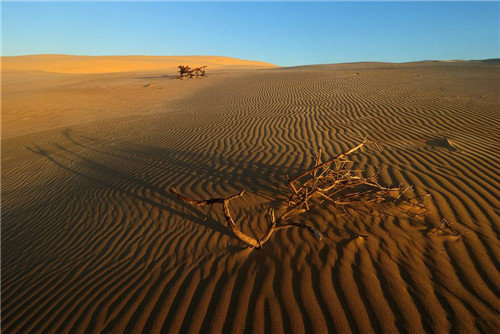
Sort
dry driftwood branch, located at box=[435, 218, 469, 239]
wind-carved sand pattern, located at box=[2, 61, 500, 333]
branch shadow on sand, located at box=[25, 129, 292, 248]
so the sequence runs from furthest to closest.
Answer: branch shadow on sand, located at box=[25, 129, 292, 248] → dry driftwood branch, located at box=[435, 218, 469, 239] → wind-carved sand pattern, located at box=[2, 61, 500, 333]

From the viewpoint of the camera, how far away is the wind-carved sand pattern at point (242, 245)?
2.59m

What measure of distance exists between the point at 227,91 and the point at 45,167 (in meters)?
12.0

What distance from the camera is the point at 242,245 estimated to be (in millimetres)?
3479

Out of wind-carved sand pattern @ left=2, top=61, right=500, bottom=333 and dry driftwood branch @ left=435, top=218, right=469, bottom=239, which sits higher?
dry driftwood branch @ left=435, top=218, right=469, bottom=239

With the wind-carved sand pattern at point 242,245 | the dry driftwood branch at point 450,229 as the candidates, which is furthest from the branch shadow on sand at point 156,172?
the dry driftwood branch at point 450,229

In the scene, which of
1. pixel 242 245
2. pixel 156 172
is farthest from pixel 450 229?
pixel 156 172

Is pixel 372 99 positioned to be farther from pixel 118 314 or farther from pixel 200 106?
pixel 118 314

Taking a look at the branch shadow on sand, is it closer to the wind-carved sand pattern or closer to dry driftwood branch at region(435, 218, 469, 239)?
the wind-carved sand pattern

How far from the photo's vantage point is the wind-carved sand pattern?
2592mm

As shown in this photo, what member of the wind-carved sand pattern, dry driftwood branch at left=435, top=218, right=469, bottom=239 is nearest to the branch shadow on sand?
the wind-carved sand pattern

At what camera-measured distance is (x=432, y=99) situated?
10.8m

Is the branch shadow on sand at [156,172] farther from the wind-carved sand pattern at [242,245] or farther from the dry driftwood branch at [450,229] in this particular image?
the dry driftwood branch at [450,229]

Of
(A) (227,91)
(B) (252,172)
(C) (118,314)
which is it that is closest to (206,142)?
(B) (252,172)

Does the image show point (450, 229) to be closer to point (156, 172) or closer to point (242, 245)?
point (242, 245)
